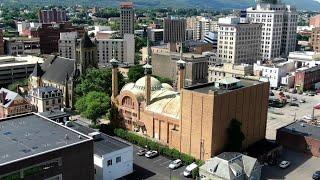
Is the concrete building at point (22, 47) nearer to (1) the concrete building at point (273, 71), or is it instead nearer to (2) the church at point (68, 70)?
(2) the church at point (68, 70)

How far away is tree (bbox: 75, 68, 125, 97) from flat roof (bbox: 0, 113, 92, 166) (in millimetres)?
35052

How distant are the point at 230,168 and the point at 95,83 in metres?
46.1

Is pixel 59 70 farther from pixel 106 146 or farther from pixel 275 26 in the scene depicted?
pixel 275 26

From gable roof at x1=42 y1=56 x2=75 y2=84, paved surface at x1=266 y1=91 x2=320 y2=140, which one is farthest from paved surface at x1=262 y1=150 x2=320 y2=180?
gable roof at x1=42 y1=56 x2=75 y2=84

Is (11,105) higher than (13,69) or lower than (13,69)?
lower

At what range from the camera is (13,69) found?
121 meters

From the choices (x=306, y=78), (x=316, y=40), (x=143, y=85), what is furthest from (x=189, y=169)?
(x=316, y=40)

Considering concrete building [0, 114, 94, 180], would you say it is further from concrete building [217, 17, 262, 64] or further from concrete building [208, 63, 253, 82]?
concrete building [217, 17, 262, 64]

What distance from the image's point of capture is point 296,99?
372ft

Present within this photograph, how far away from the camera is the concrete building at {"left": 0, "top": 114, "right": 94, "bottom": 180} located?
4147 cm

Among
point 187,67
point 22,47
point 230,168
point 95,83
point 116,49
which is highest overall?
point 22,47

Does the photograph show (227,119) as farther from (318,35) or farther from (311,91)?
(318,35)

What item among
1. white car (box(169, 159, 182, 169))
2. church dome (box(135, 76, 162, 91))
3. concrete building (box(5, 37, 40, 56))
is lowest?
white car (box(169, 159, 182, 169))

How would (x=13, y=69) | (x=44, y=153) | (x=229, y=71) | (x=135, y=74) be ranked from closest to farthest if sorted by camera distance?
(x=44, y=153) < (x=135, y=74) < (x=13, y=69) < (x=229, y=71)
